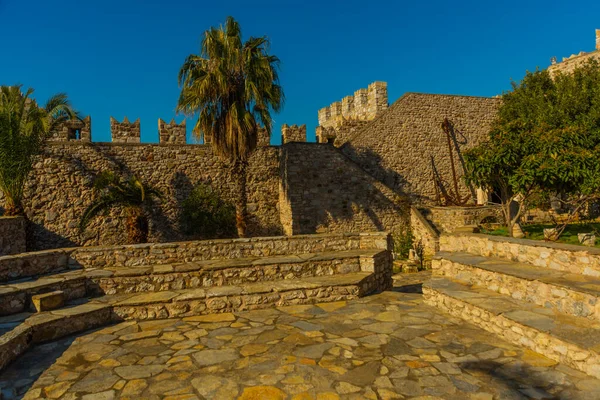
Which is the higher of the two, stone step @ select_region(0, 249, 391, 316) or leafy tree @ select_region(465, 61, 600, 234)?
leafy tree @ select_region(465, 61, 600, 234)

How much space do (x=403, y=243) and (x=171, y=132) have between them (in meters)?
10.9

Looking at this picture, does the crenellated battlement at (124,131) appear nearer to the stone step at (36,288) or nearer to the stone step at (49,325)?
the stone step at (36,288)

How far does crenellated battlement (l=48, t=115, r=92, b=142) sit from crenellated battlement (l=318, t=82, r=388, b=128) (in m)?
10.3

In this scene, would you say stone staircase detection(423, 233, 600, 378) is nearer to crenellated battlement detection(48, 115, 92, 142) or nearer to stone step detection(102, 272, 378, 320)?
stone step detection(102, 272, 378, 320)

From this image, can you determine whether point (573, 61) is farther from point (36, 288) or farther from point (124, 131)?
point (36, 288)

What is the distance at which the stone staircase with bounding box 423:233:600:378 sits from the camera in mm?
4586

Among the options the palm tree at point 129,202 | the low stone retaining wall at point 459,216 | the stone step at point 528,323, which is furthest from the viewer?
the low stone retaining wall at point 459,216

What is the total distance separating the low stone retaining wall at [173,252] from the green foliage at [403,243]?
8.55 m

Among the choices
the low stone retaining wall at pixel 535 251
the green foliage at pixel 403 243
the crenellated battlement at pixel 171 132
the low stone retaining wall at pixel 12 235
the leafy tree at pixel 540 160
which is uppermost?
the crenellated battlement at pixel 171 132

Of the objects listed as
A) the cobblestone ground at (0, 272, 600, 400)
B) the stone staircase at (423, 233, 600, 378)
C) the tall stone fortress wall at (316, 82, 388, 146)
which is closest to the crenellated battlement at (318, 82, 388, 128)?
the tall stone fortress wall at (316, 82, 388, 146)

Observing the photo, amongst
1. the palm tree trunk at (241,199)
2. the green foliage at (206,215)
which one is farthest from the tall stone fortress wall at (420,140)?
the green foliage at (206,215)

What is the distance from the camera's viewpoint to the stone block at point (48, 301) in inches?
239

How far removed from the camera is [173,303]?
6590 mm

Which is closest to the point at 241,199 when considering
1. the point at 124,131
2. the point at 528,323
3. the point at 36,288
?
the point at 124,131
